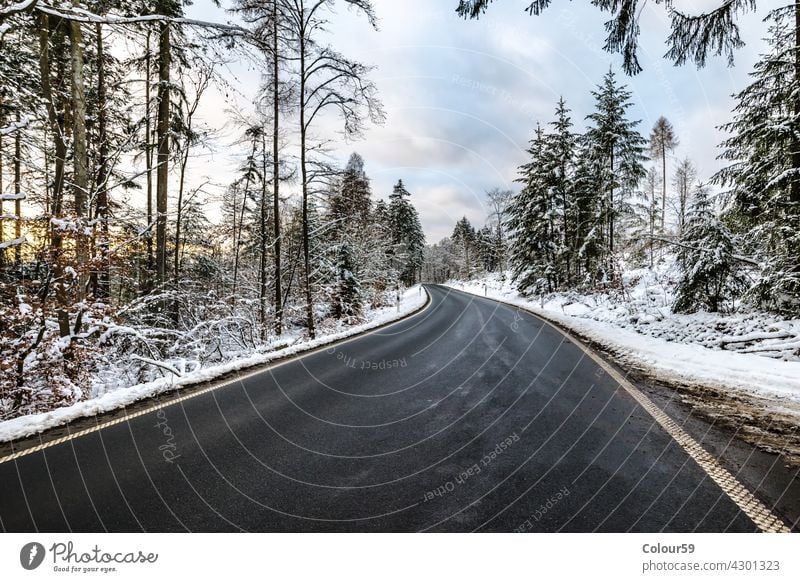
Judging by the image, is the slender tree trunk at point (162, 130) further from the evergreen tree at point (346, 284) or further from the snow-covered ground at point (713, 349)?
the snow-covered ground at point (713, 349)

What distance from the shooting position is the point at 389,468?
298 cm

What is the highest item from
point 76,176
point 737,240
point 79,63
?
point 79,63

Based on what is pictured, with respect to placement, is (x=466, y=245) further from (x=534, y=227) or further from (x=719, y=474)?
(x=719, y=474)

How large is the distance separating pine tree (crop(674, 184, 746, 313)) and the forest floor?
27.8 inches

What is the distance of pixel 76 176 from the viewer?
270 inches

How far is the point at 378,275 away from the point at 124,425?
23087 millimetres

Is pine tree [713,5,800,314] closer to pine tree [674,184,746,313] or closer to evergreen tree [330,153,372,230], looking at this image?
pine tree [674,184,746,313]

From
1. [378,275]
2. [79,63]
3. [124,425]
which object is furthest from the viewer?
[378,275]

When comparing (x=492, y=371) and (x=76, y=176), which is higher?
(x=76, y=176)

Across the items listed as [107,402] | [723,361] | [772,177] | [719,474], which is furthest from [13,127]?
[772,177]

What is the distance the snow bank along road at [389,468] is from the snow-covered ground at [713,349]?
5.49 feet
